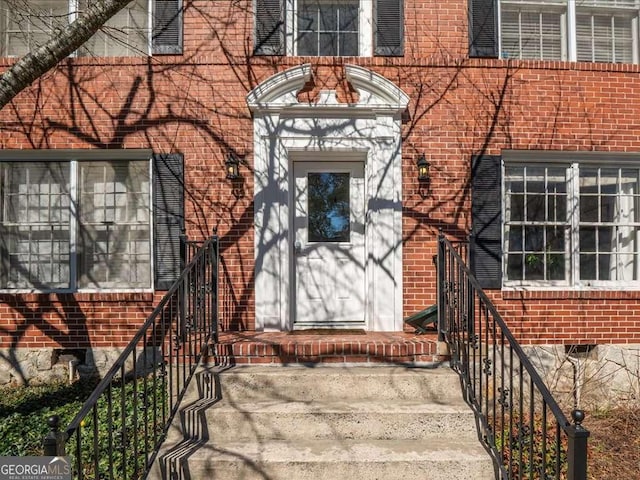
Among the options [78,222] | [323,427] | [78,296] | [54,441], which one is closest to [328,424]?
[323,427]

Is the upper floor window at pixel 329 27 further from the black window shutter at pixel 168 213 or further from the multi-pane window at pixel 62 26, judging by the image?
the black window shutter at pixel 168 213

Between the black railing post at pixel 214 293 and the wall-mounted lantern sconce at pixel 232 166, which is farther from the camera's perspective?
the wall-mounted lantern sconce at pixel 232 166

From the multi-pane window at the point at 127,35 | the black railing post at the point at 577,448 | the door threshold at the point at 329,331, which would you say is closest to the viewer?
the black railing post at the point at 577,448

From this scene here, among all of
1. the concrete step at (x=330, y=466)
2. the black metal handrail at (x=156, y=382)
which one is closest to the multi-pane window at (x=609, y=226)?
the concrete step at (x=330, y=466)

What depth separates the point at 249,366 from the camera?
4.18 metres

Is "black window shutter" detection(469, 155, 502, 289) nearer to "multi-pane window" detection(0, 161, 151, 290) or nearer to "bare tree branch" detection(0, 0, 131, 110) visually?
"multi-pane window" detection(0, 161, 151, 290)

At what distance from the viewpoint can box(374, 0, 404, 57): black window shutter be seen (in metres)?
5.30

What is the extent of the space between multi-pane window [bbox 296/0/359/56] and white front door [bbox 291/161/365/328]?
4.44ft

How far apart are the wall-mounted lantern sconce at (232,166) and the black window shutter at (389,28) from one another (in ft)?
6.72

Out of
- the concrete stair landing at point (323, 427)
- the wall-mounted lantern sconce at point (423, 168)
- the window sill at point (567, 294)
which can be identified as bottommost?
the concrete stair landing at point (323, 427)

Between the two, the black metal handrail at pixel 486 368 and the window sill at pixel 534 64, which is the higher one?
the window sill at pixel 534 64

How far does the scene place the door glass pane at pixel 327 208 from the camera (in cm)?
546

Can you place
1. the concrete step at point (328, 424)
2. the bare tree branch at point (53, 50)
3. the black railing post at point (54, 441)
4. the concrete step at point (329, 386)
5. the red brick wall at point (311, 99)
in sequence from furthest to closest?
the red brick wall at point (311, 99)
the concrete step at point (329, 386)
the bare tree branch at point (53, 50)
the concrete step at point (328, 424)
the black railing post at point (54, 441)

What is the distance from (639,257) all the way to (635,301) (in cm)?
61
